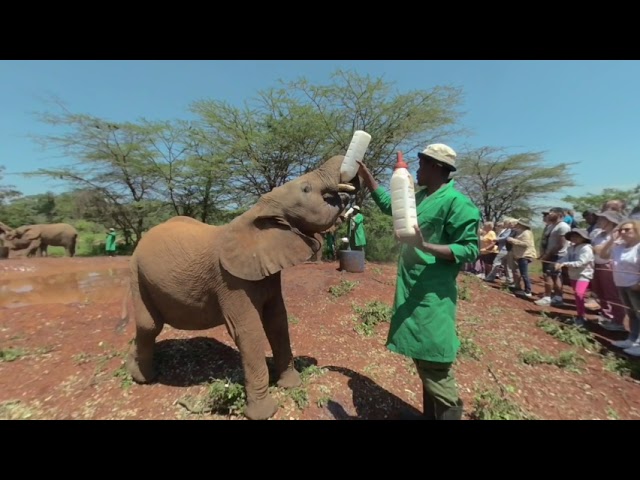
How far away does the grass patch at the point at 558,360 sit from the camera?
4.60 metres

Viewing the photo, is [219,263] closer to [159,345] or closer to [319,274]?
[159,345]

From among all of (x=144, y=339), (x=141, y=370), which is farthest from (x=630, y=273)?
(x=141, y=370)

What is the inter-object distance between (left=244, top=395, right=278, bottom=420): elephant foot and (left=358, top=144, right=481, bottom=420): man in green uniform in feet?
4.64

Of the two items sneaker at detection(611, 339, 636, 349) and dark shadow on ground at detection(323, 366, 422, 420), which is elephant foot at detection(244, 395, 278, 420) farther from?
sneaker at detection(611, 339, 636, 349)

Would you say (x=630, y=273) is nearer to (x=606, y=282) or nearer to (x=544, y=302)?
(x=606, y=282)

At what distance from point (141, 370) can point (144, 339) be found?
440mm

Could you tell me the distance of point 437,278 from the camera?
8.14 ft

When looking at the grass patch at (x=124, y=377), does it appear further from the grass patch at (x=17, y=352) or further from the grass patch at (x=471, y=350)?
the grass patch at (x=471, y=350)

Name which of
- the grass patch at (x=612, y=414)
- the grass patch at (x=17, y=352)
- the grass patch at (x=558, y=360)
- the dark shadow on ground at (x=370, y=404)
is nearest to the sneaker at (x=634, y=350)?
the grass patch at (x=558, y=360)

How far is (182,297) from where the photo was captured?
11.2ft

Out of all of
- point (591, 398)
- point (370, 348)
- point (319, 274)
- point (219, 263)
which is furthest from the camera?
point (319, 274)

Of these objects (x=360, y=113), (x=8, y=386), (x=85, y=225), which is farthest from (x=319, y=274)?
(x=85, y=225)

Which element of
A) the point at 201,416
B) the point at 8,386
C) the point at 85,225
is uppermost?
the point at 201,416

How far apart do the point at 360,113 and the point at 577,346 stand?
1239cm
